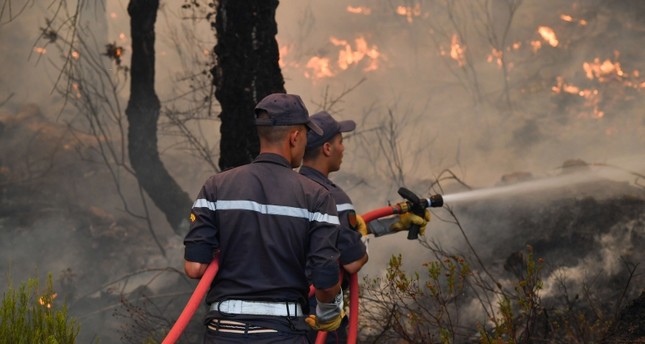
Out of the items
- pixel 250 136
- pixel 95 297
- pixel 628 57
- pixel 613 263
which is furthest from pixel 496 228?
pixel 628 57

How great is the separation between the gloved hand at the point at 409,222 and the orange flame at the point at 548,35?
9866mm

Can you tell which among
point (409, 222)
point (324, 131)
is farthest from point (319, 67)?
point (324, 131)

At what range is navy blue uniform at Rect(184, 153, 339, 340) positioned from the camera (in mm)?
3523

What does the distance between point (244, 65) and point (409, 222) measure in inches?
85.3

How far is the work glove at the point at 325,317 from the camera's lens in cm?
363

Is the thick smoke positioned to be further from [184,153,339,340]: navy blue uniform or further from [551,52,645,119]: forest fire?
[184,153,339,340]: navy blue uniform

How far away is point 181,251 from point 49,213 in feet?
9.90

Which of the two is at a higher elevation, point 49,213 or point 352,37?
point 352,37

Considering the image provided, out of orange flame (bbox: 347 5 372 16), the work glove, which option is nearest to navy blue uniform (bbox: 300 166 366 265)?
the work glove

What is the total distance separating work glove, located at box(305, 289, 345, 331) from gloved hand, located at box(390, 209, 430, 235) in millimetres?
1490

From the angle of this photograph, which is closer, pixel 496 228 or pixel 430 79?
pixel 496 228

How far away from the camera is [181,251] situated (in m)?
10.7

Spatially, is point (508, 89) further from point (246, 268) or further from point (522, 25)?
point (246, 268)

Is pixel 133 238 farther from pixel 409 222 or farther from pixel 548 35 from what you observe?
pixel 548 35
